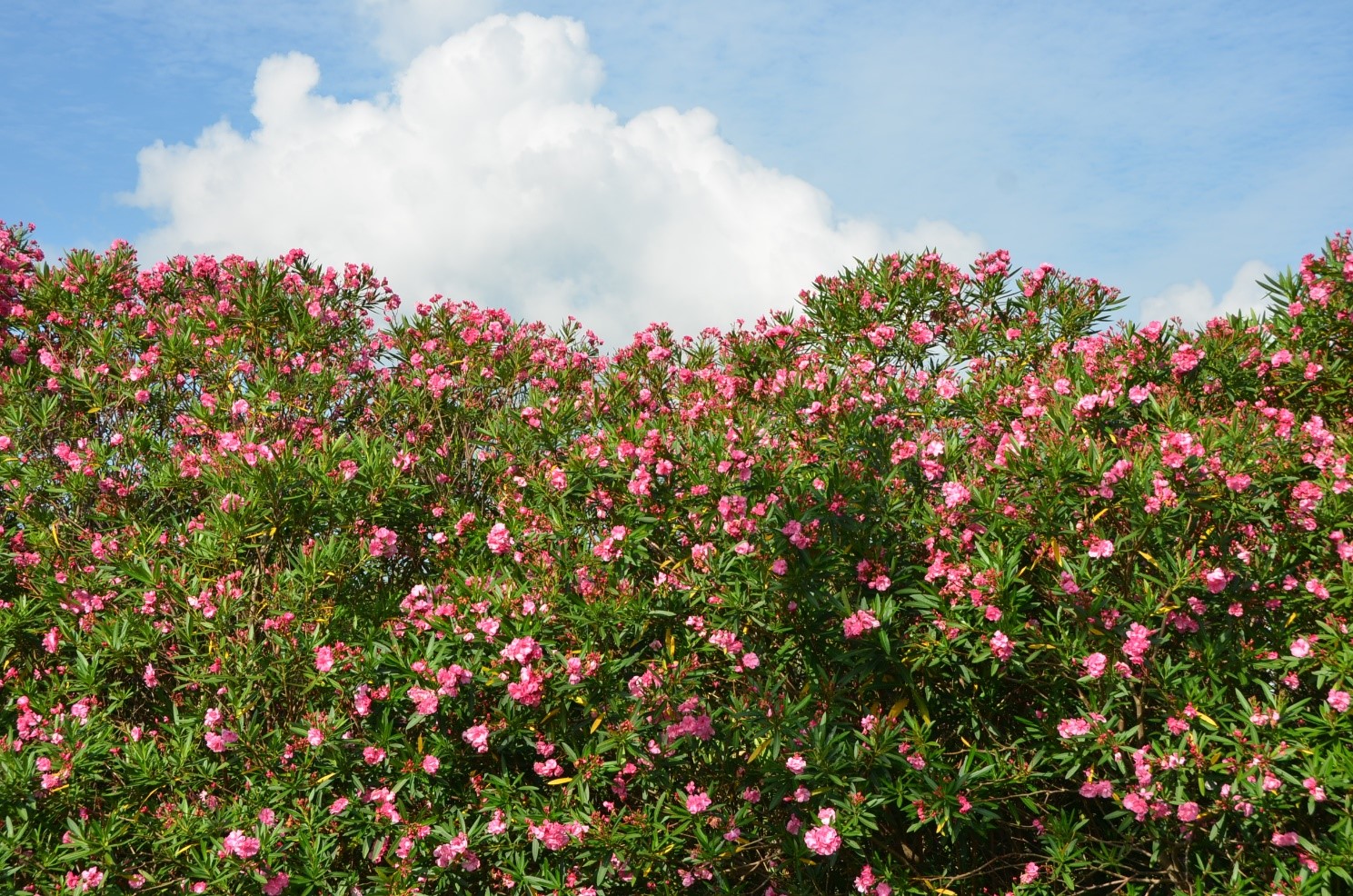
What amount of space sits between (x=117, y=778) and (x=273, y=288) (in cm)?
393

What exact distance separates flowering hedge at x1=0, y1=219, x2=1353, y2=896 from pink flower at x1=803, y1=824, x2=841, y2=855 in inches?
1.0

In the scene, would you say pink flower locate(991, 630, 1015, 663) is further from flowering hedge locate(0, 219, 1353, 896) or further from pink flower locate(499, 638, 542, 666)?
pink flower locate(499, 638, 542, 666)

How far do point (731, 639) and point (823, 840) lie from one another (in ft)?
3.51

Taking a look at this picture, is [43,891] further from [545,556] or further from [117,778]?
[545,556]

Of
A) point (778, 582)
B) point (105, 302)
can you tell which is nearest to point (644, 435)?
point (778, 582)

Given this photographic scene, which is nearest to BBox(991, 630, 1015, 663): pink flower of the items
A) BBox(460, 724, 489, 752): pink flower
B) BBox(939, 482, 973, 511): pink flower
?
BBox(939, 482, 973, 511): pink flower

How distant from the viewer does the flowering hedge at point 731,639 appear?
5.59 meters

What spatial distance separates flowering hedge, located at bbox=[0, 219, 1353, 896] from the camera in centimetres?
559

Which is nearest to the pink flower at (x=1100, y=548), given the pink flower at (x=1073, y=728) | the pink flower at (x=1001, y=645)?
the pink flower at (x=1001, y=645)

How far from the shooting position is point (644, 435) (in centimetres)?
678

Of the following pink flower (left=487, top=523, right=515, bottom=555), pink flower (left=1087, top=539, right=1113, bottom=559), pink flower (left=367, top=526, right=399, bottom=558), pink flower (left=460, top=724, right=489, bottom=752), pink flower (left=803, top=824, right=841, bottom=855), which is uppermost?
pink flower (left=367, top=526, right=399, bottom=558)

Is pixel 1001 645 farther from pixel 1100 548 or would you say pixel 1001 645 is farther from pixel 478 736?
pixel 478 736

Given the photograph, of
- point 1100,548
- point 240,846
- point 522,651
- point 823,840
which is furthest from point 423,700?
point 1100,548

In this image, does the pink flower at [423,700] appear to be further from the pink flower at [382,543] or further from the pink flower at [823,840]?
the pink flower at [823,840]
